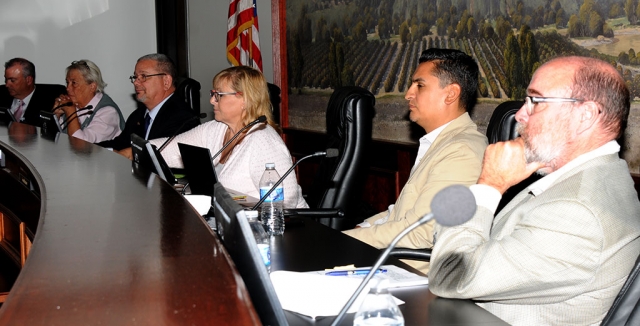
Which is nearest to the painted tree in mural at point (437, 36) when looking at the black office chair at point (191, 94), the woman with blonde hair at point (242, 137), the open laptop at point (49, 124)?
the black office chair at point (191, 94)

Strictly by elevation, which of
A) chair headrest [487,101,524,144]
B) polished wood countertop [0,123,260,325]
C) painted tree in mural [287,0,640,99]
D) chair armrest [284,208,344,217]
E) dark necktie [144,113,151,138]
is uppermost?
painted tree in mural [287,0,640,99]

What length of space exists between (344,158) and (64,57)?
17.2ft

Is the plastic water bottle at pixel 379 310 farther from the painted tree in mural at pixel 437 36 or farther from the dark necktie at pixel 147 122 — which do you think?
the dark necktie at pixel 147 122

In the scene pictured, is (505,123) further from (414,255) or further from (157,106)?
(157,106)

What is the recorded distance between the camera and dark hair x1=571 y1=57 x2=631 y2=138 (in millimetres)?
1492

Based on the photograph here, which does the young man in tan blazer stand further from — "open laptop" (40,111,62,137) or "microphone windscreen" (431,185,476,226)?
"open laptop" (40,111,62,137)

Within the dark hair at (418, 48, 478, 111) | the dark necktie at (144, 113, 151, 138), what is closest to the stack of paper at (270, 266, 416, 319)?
the dark hair at (418, 48, 478, 111)

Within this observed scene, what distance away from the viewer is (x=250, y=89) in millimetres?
3330

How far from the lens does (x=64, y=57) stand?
23.5 feet

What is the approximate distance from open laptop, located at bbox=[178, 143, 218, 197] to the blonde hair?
761 mm

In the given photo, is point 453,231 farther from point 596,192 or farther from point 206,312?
point 206,312

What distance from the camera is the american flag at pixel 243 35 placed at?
5301mm

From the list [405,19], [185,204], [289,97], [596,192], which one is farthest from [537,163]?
[289,97]

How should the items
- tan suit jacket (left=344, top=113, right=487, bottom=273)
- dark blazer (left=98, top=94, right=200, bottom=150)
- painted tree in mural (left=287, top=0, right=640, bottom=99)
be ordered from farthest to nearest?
1. dark blazer (left=98, top=94, right=200, bottom=150)
2. painted tree in mural (left=287, top=0, right=640, bottom=99)
3. tan suit jacket (left=344, top=113, right=487, bottom=273)
